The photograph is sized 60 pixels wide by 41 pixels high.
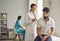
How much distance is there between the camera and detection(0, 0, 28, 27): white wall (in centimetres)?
722

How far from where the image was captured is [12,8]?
7.39m

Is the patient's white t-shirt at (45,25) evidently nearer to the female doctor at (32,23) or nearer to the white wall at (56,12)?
the female doctor at (32,23)

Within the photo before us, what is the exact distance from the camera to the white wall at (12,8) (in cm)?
722

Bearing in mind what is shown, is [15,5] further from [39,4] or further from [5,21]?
[39,4]

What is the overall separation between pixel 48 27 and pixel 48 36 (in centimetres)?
17

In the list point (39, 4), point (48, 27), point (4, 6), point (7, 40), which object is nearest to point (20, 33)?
point (7, 40)

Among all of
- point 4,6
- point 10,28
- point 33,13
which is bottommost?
point 10,28

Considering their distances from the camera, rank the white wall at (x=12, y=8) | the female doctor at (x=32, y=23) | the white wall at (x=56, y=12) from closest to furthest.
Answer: the female doctor at (x=32, y=23) → the white wall at (x=56, y=12) → the white wall at (x=12, y=8)

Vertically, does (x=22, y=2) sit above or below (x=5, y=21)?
above

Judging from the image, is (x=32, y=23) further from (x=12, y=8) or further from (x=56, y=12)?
(x=12, y=8)

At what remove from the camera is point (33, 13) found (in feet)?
12.6

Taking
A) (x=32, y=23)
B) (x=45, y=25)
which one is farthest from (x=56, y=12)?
(x=45, y=25)

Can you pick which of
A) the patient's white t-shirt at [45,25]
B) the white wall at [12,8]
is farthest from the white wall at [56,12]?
the patient's white t-shirt at [45,25]

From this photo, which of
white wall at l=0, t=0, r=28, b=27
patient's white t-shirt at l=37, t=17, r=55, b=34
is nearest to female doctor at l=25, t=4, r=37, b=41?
patient's white t-shirt at l=37, t=17, r=55, b=34
